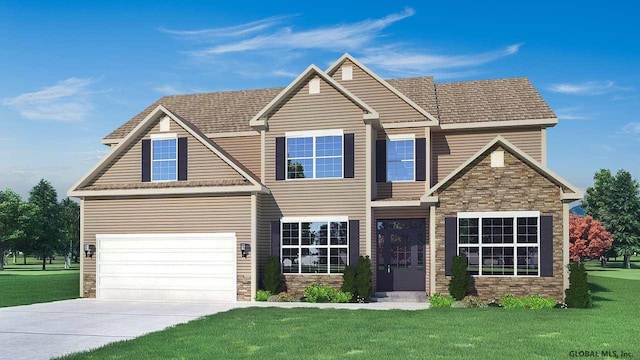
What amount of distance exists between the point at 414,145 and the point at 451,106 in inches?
117

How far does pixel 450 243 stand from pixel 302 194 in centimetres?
532

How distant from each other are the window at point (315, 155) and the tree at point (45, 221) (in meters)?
47.2

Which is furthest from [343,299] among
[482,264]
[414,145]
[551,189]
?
[551,189]

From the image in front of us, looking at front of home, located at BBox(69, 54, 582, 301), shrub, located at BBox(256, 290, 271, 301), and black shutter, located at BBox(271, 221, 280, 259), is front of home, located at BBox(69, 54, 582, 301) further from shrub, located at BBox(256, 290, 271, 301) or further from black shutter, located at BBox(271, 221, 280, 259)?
shrub, located at BBox(256, 290, 271, 301)

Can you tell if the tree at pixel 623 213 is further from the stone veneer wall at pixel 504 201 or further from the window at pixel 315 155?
the window at pixel 315 155

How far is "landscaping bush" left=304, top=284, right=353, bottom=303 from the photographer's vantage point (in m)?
18.8

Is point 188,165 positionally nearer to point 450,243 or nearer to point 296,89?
point 296,89

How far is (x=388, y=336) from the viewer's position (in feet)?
38.6

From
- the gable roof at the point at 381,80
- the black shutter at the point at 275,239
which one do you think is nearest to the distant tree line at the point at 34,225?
the black shutter at the point at 275,239

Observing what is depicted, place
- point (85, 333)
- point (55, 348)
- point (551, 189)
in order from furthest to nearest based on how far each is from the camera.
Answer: point (551, 189) < point (85, 333) < point (55, 348)

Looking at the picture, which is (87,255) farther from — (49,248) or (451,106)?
(49,248)

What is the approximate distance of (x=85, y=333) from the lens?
42.3 ft

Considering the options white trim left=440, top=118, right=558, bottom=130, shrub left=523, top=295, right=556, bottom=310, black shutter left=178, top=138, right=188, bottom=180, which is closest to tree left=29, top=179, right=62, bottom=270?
black shutter left=178, top=138, right=188, bottom=180

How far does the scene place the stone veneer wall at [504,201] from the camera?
17.7 metres
